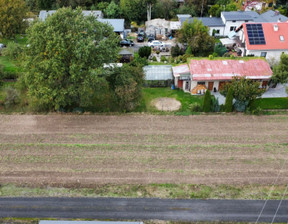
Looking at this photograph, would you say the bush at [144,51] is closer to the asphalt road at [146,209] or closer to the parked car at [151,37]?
the parked car at [151,37]

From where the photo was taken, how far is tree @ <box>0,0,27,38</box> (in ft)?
156

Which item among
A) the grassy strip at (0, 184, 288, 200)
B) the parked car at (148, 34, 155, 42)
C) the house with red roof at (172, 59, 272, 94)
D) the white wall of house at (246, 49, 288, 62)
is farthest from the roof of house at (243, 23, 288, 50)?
the grassy strip at (0, 184, 288, 200)

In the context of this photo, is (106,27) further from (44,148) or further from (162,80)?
(44,148)

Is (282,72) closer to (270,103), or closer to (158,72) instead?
(270,103)

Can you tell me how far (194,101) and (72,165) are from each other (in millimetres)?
17043

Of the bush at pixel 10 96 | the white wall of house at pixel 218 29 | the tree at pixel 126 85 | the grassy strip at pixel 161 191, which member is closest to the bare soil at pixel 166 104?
the tree at pixel 126 85

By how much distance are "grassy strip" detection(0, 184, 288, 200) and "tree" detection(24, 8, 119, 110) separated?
402 inches

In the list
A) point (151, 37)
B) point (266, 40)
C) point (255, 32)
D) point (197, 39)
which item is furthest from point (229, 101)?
point (151, 37)

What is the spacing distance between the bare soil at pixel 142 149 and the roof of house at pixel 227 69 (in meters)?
6.29

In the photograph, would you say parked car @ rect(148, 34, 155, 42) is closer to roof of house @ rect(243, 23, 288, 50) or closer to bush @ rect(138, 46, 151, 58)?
bush @ rect(138, 46, 151, 58)

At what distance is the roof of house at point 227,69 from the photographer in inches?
1483

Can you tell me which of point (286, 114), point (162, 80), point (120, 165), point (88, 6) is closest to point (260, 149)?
point (286, 114)

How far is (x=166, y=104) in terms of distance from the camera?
119ft

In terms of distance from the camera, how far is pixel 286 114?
34.3m
